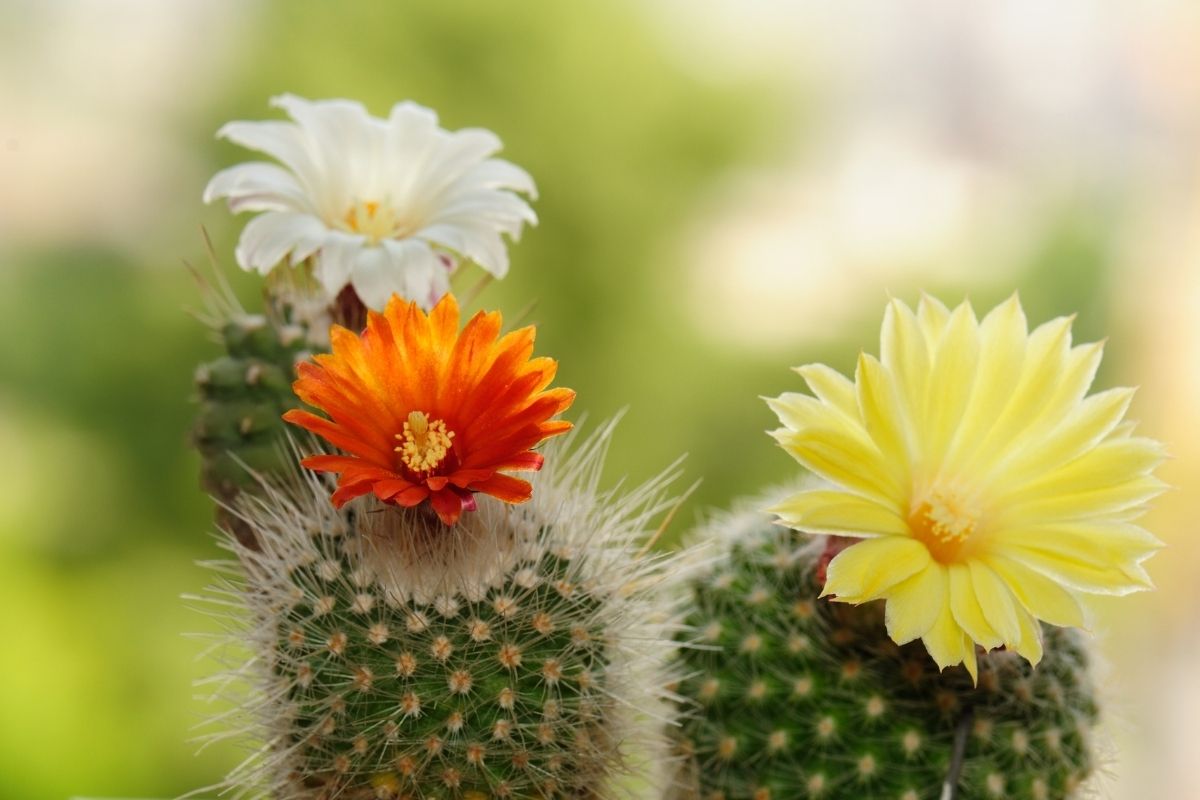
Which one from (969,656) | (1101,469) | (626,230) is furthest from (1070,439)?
(626,230)

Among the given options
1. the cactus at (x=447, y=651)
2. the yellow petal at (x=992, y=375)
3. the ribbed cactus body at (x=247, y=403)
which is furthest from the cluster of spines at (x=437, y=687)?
the yellow petal at (x=992, y=375)

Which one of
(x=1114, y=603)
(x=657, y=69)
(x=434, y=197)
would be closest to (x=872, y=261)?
(x=657, y=69)

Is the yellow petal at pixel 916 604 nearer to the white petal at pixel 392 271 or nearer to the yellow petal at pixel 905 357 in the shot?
the yellow petal at pixel 905 357

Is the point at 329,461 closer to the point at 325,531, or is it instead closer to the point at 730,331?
the point at 325,531

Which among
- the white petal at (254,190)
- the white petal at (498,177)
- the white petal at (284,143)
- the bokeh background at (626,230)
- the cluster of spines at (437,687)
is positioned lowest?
the cluster of spines at (437,687)

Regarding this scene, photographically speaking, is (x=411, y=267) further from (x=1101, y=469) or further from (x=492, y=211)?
(x=1101, y=469)

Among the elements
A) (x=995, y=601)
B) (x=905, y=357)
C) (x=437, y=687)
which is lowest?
(x=437, y=687)
